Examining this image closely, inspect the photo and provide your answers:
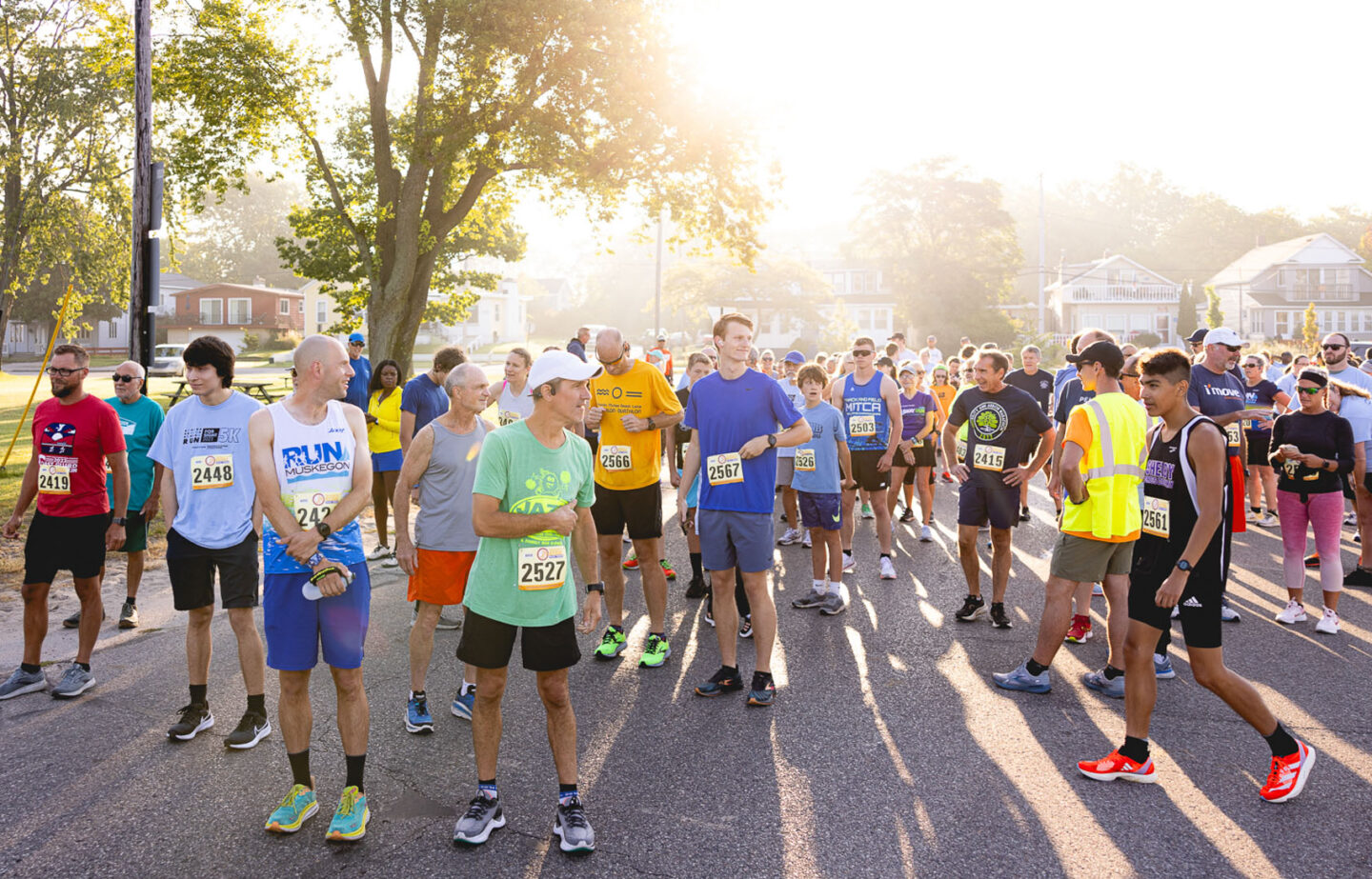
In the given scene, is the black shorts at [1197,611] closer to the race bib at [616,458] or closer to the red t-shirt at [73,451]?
the race bib at [616,458]

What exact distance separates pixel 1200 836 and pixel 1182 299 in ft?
237

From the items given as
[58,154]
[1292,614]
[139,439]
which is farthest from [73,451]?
[58,154]

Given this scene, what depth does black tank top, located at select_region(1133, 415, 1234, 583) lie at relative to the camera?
14.6 ft

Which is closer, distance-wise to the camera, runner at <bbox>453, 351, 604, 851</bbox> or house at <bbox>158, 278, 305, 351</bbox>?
runner at <bbox>453, 351, 604, 851</bbox>

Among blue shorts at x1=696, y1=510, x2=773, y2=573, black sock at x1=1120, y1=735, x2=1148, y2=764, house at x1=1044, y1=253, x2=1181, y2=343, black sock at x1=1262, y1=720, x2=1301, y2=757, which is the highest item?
house at x1=1044, y1=253, x2=1181, y2=343

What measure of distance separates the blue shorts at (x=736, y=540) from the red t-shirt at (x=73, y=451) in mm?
3825

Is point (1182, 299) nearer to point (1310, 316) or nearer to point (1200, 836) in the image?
point (1310, 316)

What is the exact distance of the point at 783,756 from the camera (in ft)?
15.8

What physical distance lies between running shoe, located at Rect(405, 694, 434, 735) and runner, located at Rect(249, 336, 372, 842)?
3.15 ft

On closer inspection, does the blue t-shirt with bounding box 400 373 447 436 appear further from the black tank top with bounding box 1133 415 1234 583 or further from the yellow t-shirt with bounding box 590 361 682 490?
the black tank top with bounding box 1133 415 1234 583

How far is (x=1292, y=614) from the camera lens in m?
7.25

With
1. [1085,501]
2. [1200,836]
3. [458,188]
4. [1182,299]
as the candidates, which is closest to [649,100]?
[458,188]

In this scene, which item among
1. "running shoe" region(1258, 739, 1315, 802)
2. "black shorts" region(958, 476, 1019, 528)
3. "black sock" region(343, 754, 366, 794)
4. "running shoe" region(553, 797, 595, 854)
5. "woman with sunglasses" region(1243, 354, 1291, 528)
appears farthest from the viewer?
"woman with sunglasses" region(1243, 354, 1291, 528)

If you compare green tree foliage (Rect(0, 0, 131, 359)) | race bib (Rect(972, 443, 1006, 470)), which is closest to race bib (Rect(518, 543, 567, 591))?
race bib (Rect(972, 443, 1006, 470))
